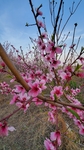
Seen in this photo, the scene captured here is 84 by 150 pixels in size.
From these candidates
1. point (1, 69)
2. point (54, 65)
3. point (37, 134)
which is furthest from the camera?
point (37, 134)

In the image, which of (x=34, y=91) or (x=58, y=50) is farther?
(x=58, y=50)

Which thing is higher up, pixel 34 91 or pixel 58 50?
pixel 58 50

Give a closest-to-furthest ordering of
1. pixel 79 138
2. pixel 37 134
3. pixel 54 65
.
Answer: pixel 54 65, pixel 79 138, pixel 37 134

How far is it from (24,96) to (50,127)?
1.91 meters

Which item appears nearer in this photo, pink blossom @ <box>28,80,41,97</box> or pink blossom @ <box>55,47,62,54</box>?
pink blossom @ <box>28,80,41,97</box>

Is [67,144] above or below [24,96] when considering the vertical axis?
below

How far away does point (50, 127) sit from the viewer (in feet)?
8.25

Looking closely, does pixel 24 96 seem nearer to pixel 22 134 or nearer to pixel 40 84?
pixel 40 84

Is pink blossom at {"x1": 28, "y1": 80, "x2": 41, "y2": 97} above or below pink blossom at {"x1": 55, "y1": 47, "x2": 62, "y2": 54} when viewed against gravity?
below

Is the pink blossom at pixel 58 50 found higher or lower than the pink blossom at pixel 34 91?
higher

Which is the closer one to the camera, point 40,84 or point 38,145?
point 40,84

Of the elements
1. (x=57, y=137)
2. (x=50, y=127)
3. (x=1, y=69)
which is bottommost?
(x=50, y=127)

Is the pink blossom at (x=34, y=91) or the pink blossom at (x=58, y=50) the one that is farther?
the pink blossom at (x=58, y=50)

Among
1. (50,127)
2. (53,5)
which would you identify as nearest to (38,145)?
(50,127)
